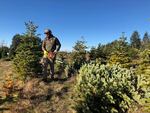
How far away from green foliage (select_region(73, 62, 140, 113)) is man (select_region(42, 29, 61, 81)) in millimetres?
4013

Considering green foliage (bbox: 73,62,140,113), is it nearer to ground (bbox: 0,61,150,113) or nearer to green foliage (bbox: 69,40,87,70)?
ground (bbox: 0,61,150,113)

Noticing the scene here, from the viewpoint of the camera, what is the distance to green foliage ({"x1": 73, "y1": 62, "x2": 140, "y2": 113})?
11.0 m

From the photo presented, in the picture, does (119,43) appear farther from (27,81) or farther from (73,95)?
(73,95)

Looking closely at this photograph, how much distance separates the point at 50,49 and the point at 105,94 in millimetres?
5470

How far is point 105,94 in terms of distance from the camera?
437 inches

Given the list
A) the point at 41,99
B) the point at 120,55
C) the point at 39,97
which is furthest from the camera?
the point at 120,55

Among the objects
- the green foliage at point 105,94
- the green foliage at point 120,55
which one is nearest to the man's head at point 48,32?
the green foliage at point 105,94

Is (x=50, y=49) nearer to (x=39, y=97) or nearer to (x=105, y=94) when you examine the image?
(x=39, y=97)

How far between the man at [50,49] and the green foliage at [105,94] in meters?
4.01

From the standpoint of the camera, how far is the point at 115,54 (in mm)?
21125

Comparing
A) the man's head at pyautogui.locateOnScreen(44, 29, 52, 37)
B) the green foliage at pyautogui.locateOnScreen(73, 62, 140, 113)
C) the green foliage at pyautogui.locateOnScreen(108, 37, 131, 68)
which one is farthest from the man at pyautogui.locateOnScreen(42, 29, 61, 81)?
the green foliage at pyautogui.locateOnScreen(108, 37, 131, 68)

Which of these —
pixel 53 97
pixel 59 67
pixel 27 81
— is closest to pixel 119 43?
pixel 59 67

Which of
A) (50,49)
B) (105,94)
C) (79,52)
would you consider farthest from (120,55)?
(105,94)

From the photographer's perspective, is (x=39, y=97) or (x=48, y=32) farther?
(x=48, y=32)
